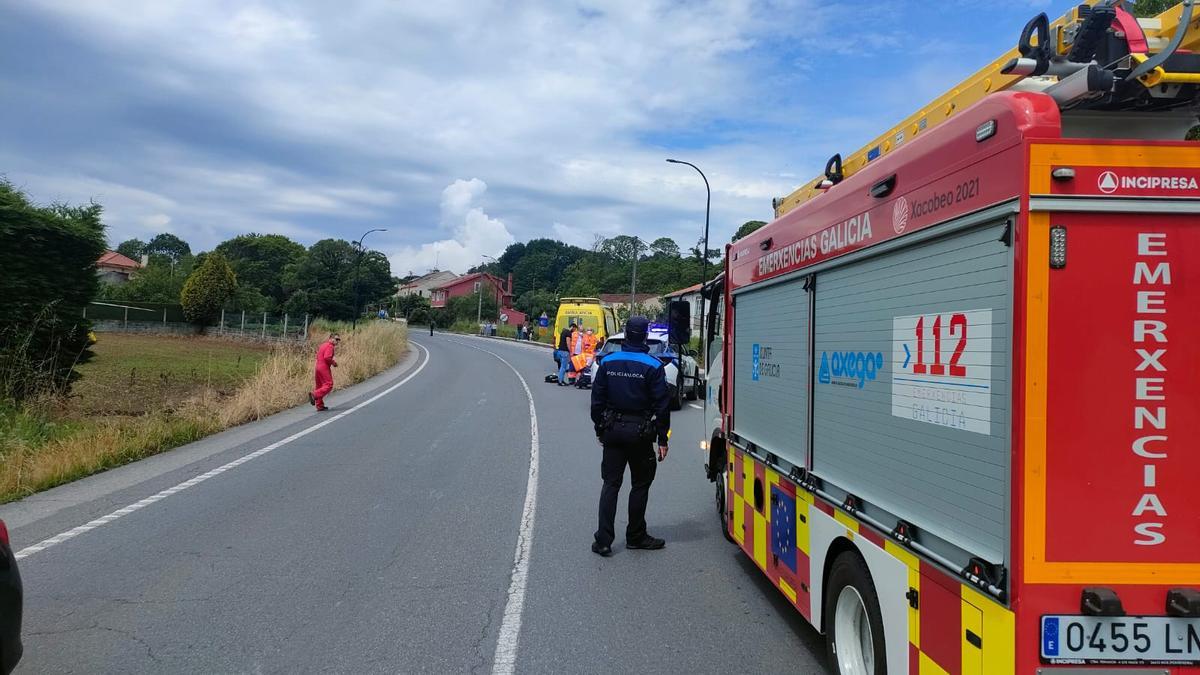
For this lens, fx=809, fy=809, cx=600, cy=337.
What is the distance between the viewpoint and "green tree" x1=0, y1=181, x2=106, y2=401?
13.0 metres

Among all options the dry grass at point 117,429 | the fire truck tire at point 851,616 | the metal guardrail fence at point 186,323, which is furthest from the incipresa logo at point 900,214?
the metal guardrail fence at point 186,323

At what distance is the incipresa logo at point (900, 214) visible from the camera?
10.7ft

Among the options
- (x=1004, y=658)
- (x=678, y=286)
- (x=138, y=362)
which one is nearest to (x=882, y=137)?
(x=1004, y=658)

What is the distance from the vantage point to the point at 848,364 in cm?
379

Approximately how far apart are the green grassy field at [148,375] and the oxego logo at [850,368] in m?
13.9

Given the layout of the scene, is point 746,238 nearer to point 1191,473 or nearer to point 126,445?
point 1191,473

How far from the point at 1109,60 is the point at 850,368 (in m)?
1.57

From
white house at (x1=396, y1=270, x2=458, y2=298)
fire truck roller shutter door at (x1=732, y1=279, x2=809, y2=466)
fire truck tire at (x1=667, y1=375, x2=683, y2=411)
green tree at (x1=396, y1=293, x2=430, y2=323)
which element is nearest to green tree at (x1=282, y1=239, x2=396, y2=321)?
fire truck tire at (x1=667, y1=375, x2=683, y2=411)

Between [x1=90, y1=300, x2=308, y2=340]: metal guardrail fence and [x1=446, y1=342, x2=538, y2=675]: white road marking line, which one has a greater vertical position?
[x1=90, y1=300, x2=308, y2=340]: metal guardrail fence

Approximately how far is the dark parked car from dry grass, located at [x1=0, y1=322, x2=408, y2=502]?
5.60 metres

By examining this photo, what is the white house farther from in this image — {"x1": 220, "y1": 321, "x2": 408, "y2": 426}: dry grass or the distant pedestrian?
the distant pedestrian

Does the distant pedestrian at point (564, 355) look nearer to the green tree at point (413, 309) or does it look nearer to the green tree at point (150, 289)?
the green tree at point (150, 289)

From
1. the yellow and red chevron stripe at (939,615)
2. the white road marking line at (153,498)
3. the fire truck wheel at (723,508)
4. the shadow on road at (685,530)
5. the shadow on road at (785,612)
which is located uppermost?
the yellow and red chevron stripe at (939,615)

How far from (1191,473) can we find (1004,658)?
805mm
